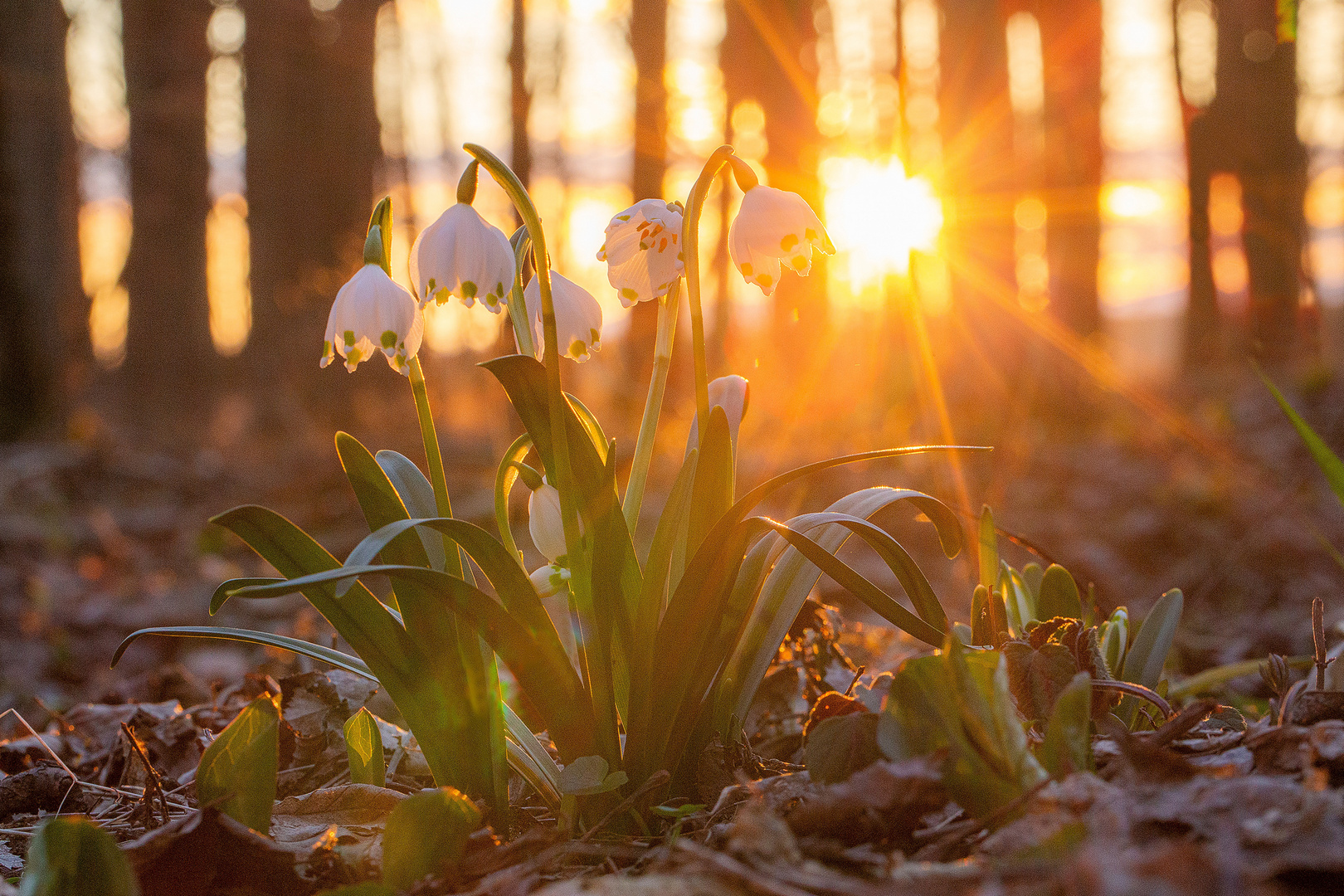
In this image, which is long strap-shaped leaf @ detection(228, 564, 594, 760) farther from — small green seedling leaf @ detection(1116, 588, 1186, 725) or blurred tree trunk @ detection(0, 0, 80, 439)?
blurred tree trunk @ detection(0, 0, 80, 439)

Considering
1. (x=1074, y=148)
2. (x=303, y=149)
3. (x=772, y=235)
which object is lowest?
(x=772, y=235)

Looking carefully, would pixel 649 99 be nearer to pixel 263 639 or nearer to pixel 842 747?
pixel 263 639

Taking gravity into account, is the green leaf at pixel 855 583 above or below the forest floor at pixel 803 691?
above

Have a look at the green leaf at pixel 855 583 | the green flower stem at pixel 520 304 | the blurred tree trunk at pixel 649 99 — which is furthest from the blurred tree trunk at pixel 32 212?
the green leaf at pixel 855 583

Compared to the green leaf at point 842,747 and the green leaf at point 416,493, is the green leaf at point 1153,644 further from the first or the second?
the green leaf at point 416,493

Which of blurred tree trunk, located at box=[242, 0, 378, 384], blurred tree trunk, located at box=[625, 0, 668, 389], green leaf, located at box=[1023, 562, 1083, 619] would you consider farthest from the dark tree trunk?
green leaf, located at box=[1023, 562, 1083, 619]

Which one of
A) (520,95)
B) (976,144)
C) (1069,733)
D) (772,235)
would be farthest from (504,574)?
(520,95)

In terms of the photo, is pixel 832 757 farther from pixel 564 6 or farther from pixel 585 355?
pixel 564 6
